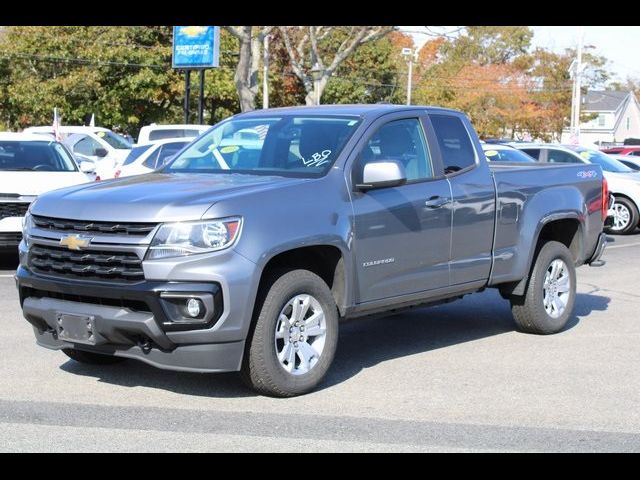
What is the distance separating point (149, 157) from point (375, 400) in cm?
1134

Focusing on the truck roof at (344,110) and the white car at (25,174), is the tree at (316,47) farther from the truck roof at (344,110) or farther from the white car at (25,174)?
the truck roof at (344,110)

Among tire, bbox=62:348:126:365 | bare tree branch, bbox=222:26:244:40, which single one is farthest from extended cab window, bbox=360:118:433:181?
bare tree branch, bbox=222:26:244:40

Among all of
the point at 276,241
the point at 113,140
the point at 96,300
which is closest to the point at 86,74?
the point at 113,140

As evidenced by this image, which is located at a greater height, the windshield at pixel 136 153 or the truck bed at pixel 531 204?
the truck bed at pixel 531 204

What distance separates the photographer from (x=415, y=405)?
658cm

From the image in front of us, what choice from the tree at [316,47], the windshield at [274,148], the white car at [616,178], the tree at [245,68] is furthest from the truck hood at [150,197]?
the tree at [316,47]

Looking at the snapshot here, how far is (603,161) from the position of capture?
21.4 m

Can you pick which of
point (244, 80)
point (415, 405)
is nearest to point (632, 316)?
point (415, 405)

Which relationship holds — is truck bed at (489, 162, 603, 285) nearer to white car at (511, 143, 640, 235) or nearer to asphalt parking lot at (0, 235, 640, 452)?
asphalt parking lot at (0, 235, 640, 452)

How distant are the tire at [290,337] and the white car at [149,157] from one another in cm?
1056

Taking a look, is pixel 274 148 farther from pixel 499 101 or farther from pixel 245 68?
pixel 499 101

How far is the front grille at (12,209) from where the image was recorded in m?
12.7
